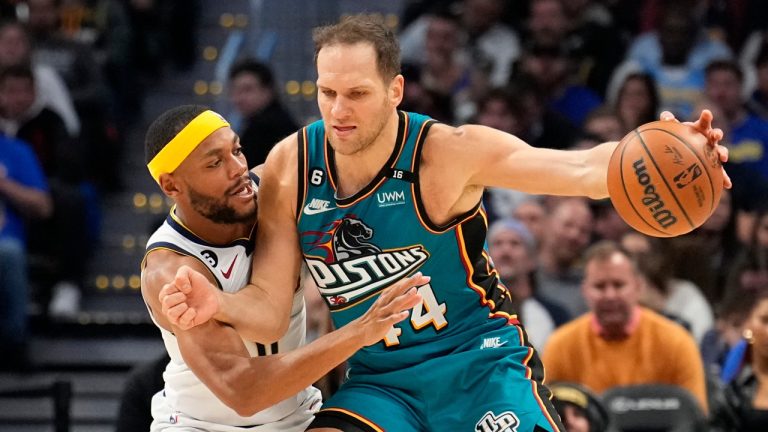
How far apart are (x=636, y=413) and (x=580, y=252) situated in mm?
2191

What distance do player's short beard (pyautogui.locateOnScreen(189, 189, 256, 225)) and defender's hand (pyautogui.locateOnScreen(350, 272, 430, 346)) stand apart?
31.9 inches

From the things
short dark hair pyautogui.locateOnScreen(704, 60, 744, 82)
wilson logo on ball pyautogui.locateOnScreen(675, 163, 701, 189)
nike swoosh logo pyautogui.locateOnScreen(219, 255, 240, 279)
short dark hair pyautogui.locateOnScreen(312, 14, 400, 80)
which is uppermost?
short dark hair pyautogui.locateOnScreen(704, 60, 744, 82)

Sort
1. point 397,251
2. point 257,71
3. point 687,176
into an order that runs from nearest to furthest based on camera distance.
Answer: point 687,176 < point 397,251 < point 257,71

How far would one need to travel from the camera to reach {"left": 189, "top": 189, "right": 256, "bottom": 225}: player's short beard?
5117 mm

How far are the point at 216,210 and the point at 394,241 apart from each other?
2.36ft

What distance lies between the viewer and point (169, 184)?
5.19 metres

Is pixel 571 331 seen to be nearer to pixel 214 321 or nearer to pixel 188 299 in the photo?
pixel 214 321

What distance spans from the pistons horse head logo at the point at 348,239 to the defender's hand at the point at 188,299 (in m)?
0.52

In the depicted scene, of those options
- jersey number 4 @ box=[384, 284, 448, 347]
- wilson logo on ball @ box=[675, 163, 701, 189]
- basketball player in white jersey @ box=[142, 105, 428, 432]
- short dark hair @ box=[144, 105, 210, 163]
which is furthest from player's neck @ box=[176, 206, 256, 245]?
wilson logo on ball @ box=[675, 163, 701, 189]

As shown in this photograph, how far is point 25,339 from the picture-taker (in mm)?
9258

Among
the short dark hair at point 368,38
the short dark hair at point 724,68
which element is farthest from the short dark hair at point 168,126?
the short dark hair at point 724,68

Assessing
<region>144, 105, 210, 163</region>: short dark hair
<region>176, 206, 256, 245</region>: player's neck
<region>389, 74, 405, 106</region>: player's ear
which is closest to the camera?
<region>389, 74, 405, 106</region>: player's ear

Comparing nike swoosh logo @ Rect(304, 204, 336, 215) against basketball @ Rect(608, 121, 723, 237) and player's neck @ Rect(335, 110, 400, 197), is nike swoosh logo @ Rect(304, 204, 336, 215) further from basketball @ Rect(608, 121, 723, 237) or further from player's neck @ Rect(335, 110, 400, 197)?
basketball @ Rect(608, 121, 723, 237)

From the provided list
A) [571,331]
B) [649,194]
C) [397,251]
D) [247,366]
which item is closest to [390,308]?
[397,251]
